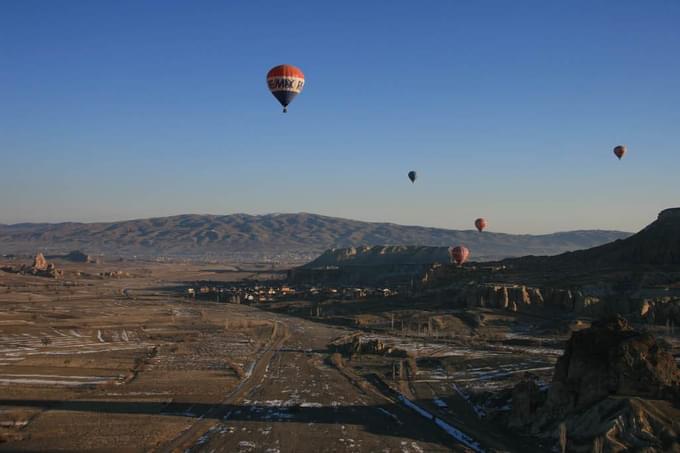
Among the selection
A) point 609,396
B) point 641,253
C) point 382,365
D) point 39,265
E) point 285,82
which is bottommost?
point 382,365

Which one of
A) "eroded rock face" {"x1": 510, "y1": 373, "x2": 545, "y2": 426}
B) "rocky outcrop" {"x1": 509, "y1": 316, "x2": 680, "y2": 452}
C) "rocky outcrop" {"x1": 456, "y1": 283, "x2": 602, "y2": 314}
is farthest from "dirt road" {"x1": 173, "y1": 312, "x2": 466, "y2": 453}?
"rocky outcrop" {"x1": 456, "y1": 283, "x2": 602, "y2": 314}

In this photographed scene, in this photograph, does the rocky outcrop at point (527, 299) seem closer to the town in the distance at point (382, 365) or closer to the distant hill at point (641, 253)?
the town in the distance at point (382, 365)

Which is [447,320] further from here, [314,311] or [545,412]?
[545,412]

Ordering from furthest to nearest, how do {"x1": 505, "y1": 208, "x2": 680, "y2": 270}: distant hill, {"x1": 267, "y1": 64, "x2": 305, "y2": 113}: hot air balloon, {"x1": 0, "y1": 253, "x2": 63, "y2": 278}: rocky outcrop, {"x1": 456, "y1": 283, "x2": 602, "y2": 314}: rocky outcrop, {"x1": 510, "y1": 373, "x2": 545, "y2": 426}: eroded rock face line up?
{"x1": 0, "y1": 253, "x2": 63, "y2": 278}: rocky outcrop, {"x1": 505, "y1": 208, "x2": 680, "y2": 270}: distant hill, {"x1": 456, "y1": 283, "x2": 602, "y2": 314}: rocky outcrop, {"x1": 267, "y1": 64, "x2": 305, "y2": 113}: hot air balloon, {"x1": 510, "y1": 373, "x2": 545, "y2": 426}: eroded rock face

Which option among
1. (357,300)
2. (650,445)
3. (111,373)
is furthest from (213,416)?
(357,300)

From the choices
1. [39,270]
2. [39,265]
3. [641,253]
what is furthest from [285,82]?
[39,265]

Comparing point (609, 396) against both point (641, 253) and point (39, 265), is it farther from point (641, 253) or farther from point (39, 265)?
point (39, 265)

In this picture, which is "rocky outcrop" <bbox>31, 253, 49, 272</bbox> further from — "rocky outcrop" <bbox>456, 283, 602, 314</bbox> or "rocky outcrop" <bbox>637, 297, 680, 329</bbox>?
"rocky outcrop" <bbox>637, 297, 680, 329</bbox>
